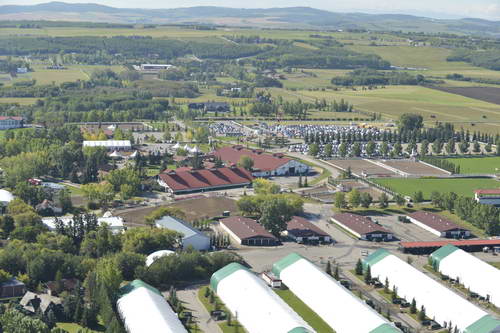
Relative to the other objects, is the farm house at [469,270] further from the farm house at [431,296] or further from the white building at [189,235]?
the white building at [189,235]

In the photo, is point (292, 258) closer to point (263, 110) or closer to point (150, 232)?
point (150, 232)

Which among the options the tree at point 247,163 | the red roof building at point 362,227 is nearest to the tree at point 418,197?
the red roof building at point 362,227

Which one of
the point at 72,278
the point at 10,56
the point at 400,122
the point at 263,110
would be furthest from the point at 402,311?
the point at 10,56

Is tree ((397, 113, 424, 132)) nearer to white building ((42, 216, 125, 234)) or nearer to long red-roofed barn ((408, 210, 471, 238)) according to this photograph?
long red-roofed barn ((408, 210, 471, 238))

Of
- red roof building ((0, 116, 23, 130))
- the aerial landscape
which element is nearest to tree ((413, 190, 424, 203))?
the aerial landscape

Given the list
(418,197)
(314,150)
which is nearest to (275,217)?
(418,197)

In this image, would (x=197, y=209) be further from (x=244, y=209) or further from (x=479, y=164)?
(x=479, y=164)
